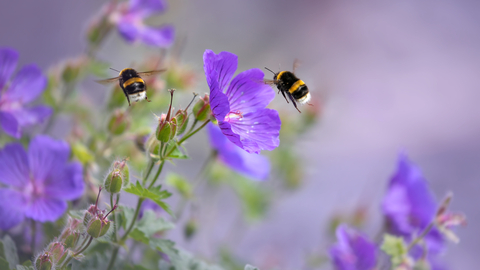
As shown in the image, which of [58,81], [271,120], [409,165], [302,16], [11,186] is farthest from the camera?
[302,16]

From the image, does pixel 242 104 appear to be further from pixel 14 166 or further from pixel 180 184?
pixel 14 166

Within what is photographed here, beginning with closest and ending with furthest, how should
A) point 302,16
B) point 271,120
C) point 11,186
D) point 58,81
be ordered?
point 271,120
point 11,186
point 58,81
point 302,16

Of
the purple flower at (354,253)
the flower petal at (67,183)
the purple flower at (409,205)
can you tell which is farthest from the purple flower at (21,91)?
the purple flower at (409,205)

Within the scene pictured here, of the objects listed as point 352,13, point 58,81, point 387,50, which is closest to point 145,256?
point 58,81

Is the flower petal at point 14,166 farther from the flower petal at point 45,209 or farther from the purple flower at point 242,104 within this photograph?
the purple flower at point 242,104

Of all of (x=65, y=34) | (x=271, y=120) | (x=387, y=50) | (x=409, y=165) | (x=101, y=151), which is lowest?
(x=101, y=151)

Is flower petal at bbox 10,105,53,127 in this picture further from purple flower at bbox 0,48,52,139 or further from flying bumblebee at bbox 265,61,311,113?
flying bumblebee at bbox 265,61,311,113

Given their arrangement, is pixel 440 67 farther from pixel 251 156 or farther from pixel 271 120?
pixel 271 120

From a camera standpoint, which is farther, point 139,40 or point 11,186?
point 139,40
